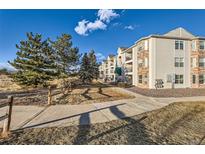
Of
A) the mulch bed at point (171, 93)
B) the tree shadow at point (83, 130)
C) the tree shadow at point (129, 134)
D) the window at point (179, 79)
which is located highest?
the window at point (179, 79)

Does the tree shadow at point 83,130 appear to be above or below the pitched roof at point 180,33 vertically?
below

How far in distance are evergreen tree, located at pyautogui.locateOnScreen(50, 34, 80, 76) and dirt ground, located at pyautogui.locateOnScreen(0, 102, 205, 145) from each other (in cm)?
1761

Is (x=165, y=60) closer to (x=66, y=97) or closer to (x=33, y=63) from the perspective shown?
(x=66, y=97)

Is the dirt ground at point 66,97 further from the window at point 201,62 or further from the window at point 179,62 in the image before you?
the window at point 201,62

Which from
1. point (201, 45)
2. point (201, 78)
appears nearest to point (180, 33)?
point (201, 45)

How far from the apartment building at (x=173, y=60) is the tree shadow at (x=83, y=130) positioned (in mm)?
16994

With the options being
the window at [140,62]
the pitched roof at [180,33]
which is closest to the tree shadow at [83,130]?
the window at [140,62]

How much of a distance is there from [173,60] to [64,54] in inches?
687

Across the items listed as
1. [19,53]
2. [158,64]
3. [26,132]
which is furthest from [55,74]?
[26,132]

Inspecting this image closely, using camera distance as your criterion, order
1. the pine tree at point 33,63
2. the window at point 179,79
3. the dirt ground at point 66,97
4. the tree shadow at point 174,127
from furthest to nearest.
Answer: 1. the window at point 179,79
2. the pine tree at point 33,63
3. the dirt ground at point 66,97
4. the tree shadow at point 174,127

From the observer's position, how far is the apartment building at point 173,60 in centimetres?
2122

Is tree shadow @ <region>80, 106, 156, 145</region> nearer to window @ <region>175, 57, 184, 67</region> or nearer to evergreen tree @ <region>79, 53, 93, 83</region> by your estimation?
window @ <region>175, 57, 184, 67</region>
